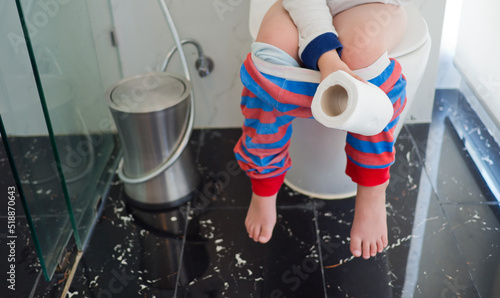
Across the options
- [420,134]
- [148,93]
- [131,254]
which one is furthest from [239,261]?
[420,134]

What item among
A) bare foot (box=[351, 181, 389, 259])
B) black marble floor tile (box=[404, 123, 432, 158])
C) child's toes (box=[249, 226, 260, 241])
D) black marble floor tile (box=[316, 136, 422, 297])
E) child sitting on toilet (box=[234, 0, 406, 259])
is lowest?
black marble floor tile (box=[316, 136, 422, 297])

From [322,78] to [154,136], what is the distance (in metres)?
0.55

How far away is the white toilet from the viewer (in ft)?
3.62

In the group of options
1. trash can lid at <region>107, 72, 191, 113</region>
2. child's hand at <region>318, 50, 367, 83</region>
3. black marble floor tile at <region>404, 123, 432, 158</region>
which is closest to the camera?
child's hand at <region>318, 50, 367, 83</region>

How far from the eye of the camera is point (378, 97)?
83 cm

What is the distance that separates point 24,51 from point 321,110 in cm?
62

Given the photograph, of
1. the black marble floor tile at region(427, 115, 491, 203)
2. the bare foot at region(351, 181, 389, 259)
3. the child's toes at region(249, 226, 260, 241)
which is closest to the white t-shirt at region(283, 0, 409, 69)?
the bare foot at region(351, 181, 389, 259)

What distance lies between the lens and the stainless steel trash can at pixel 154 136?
1.29 m

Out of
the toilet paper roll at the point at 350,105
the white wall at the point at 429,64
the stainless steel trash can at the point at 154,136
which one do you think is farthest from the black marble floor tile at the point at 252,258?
the white wall at the point at 429,64

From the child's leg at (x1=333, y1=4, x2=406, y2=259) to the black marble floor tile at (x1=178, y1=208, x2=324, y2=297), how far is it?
0.49 ft

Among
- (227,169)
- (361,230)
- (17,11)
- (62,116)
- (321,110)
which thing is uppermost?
(17,11)

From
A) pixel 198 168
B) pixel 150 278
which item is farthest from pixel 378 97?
pixel 198 168

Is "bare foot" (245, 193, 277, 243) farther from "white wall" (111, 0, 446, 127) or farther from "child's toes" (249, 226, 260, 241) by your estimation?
"white wall" (111, 0, 446, 127)

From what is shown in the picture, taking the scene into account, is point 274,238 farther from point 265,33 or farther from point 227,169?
point 265,33
